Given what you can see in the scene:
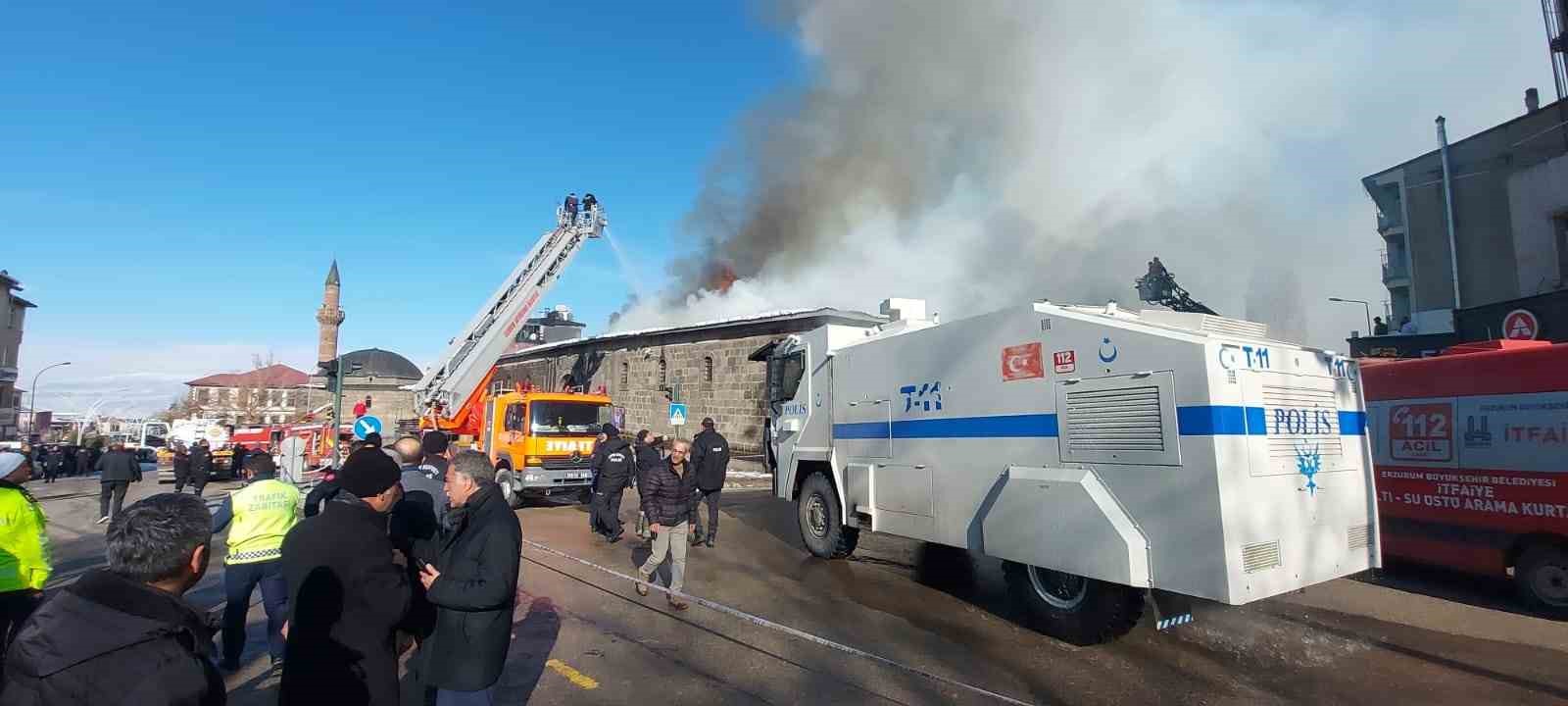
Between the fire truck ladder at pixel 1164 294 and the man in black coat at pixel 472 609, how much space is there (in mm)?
14979

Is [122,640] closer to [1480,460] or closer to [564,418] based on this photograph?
[1480,460]

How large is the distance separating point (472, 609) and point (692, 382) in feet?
81.0

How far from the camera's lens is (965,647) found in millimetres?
5777

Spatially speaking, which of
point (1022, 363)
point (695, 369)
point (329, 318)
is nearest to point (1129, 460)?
point (1022, 363)

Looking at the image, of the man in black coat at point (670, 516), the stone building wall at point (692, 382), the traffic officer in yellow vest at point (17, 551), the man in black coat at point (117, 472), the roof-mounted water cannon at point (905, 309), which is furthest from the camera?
the stone building wall at point (692, 382)

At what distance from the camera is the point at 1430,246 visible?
94.8 ft

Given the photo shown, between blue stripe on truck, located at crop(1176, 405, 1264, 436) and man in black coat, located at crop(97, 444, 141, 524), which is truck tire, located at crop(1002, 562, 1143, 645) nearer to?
blue stripe on truck, located at crop(1176, 405, 1264, 436)

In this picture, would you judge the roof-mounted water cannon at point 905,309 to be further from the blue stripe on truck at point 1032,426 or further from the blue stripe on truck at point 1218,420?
the blue stripe on truck at point 1218,420

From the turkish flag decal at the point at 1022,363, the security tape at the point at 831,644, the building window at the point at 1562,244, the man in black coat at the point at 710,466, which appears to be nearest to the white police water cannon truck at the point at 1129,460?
the turkish flag decal at the point at 1022,363

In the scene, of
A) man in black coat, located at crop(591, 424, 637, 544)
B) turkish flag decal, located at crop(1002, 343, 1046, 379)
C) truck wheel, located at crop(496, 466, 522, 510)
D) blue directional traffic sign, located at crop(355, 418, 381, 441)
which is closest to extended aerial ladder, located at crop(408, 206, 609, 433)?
truck wheel, located at crop(496, 466, 522, 510)

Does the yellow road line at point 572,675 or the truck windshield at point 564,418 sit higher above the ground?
the truck windshield at point 564,418

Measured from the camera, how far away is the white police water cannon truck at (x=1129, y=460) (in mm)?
4996

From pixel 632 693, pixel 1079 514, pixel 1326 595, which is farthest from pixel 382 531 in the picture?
pixel 1326 595

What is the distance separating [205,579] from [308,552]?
7.60 metres
